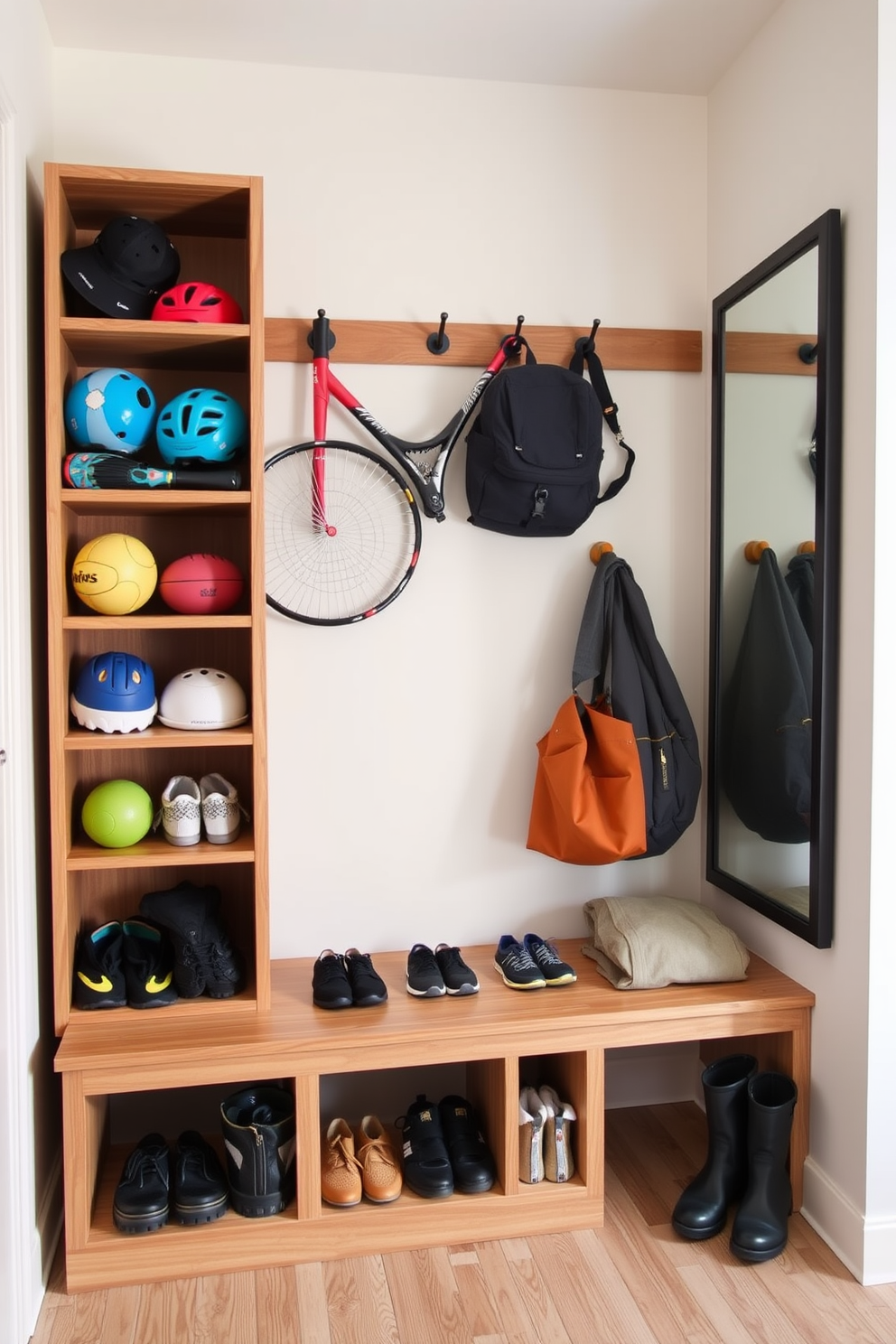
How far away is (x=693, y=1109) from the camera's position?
2693 millimetres

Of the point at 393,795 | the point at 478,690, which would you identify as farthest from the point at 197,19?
the point at 393,795

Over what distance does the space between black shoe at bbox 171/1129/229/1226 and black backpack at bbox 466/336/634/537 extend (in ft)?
5.15

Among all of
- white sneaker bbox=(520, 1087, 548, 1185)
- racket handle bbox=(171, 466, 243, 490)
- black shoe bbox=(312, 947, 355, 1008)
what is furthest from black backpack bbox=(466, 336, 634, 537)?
white sneaker bbox=(520, 1087, 548, 1185)

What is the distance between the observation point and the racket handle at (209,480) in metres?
2.12

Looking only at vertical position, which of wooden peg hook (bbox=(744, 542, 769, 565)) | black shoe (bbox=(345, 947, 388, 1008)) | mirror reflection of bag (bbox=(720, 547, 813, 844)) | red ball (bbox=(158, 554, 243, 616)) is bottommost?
black shoe (bbox=(345, 947, 388, 1008))

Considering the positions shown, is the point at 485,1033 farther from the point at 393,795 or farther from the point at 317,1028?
the point at 393,795

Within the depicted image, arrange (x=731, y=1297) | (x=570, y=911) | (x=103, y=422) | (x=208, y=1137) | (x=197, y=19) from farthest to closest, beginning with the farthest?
(x=570, y=911) → (x=208, y=1137) → (x=197, y=19) → (x=103, y=422) → (x=731, y=1297)

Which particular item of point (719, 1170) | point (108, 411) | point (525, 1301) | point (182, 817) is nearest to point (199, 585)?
point (108, 411)

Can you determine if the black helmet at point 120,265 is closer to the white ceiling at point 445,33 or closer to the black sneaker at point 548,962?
the white ceiling at point 445,33

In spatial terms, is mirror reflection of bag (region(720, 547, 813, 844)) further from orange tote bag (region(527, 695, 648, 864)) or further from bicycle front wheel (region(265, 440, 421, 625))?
bicycle front wheel (region(265, 440, 421, 625))

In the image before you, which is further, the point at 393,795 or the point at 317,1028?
the point at 393,795

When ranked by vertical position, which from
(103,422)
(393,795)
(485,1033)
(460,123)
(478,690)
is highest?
(460,123)

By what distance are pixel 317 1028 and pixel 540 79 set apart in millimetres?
2323

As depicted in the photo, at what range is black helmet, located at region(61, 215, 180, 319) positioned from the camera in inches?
81.2
